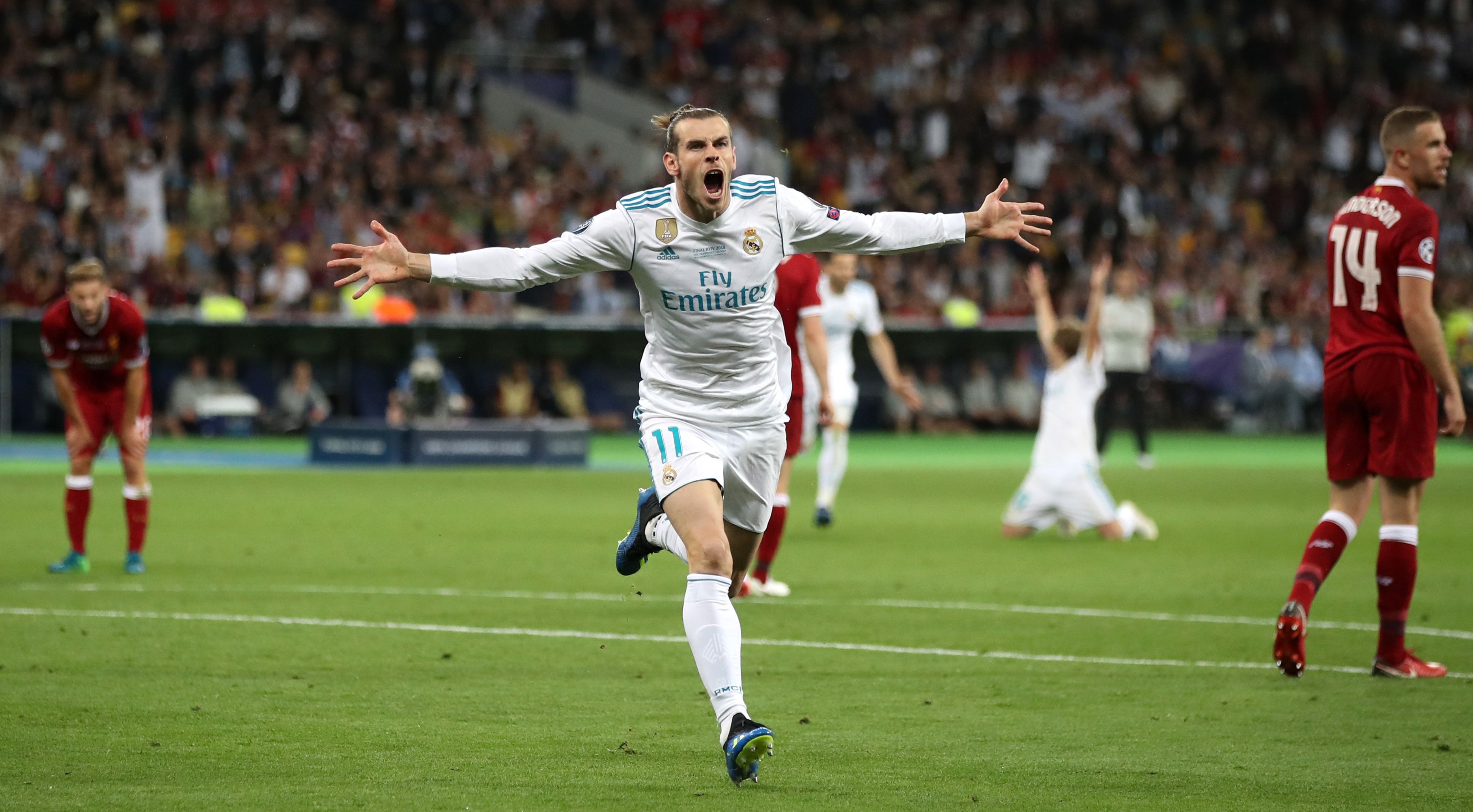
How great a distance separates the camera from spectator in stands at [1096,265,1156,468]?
23969mm

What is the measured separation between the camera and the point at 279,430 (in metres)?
29.3

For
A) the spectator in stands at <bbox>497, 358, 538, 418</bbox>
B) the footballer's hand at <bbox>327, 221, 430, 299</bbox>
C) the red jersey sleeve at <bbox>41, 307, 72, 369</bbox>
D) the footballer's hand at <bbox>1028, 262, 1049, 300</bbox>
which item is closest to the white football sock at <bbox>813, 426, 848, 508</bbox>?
the footballer's hand at <bbox>1028, 262, 1049, 300</bbox>

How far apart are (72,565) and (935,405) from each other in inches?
861

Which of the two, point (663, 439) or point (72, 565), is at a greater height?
point (663, 439)

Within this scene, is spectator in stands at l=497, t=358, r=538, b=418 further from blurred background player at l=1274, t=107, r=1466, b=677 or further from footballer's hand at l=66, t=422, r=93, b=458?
blurred background player at l=1274, t=107, r=1466, b=677

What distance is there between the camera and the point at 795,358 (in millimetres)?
12094

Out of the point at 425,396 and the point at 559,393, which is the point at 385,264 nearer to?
the point at 425,396

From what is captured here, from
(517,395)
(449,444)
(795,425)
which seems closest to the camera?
(795,425)

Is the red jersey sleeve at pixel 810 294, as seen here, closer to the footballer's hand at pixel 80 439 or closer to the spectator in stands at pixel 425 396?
the footballer's hand at pixel 80 439

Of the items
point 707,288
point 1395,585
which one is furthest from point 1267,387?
point 707,288

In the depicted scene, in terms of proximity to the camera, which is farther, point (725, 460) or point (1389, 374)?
point (1389, 374)

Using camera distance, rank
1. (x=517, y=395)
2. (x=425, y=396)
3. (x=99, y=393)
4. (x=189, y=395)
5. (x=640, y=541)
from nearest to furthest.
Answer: (x=640, y=541) < (x=99, y=393) < (x=425, y=396) < (x=189, y=395) < (x=517, y=395)

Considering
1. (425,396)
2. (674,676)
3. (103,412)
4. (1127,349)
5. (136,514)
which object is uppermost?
(1127,349)

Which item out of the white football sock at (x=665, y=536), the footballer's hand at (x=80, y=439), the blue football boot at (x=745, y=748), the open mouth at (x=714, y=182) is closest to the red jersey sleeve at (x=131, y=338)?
the footballer's hand at (x=80, y=439)
